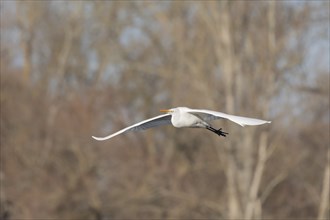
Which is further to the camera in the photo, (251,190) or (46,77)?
(46,77)

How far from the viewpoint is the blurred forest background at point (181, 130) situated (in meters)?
23.9

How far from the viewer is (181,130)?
2903cm

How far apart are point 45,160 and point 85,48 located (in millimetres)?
12079

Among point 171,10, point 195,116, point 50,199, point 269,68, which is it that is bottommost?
point 50,199

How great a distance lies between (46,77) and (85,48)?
2.01 metres

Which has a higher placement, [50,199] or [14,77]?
[14,77]

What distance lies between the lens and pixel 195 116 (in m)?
11.6

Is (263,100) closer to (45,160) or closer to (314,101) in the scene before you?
(314,101)

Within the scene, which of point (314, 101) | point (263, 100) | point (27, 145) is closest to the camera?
point (263, 100)

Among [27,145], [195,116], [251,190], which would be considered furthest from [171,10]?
[195,116]

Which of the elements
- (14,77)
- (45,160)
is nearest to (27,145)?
Answer: (45,160)

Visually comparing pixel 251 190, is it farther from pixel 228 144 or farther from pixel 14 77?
pixel 14 77

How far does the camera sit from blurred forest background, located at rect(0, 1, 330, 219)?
23.9 metres

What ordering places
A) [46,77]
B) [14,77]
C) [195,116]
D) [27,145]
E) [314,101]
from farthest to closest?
[46,77], [14,77], [27,145], [314,101], [195,116]
